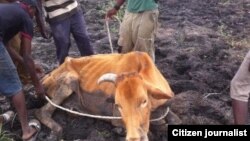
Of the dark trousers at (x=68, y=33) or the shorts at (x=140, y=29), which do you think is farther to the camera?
the dark trousers at (x=68, y=33)

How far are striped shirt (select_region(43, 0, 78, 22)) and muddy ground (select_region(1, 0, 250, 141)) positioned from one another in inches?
46.7

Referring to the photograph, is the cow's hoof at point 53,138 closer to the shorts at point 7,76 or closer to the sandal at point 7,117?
the sandal at point 7,117

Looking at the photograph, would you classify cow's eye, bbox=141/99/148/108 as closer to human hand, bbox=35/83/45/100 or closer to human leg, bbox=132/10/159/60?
human hand, bbox=35/83/45/100

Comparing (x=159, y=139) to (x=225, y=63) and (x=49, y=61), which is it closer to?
(x=225, y=63)

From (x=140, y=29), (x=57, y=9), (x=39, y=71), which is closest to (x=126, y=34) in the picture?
(x=140, y=29)

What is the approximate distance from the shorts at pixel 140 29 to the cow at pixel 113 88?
27.7 inches

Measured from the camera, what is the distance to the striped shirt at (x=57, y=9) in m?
6.89

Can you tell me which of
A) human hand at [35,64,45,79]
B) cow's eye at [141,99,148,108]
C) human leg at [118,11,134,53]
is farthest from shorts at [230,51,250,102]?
human hand at [35,64,45,79]

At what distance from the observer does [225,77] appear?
7605 millimetres

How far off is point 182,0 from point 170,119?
20.5 ft

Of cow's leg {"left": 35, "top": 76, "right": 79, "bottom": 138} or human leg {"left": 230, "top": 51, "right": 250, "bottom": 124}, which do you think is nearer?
human leg {"left": 230, "top": 51, "right": 250, "bottom": 124}

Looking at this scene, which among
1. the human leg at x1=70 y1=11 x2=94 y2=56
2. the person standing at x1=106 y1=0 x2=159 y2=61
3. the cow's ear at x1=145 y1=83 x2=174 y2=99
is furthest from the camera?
the human leg at x1=70 y1=11 x2=94 y2=56

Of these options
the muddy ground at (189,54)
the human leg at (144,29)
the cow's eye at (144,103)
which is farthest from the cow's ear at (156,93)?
the human leg at (144,29)

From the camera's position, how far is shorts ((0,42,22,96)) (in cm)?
559
